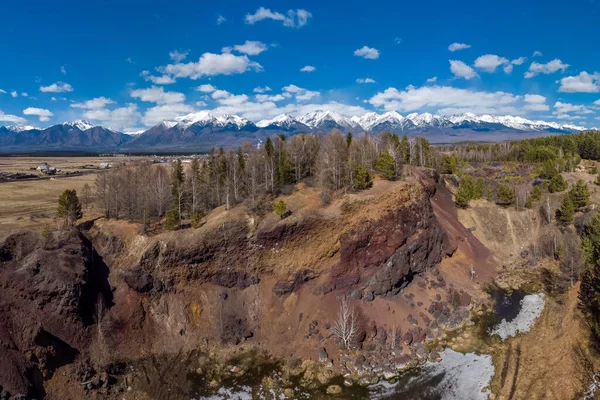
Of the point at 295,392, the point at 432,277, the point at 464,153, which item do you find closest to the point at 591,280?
the point at 432,277

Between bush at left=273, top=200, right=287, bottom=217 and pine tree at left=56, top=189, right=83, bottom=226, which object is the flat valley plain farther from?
bush at left=273, top=200, right=287, bottom=217

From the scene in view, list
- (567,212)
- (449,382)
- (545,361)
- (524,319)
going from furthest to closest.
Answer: (567,212) < (524,319) < (449,382) < (545,361)

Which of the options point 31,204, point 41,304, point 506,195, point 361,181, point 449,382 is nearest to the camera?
point 449,382

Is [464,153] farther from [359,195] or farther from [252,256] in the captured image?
[252,256]

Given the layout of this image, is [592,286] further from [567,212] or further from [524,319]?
[567,212]

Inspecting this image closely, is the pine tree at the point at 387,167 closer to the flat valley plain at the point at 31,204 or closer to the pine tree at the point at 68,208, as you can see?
the pine tree at the point at 68,208

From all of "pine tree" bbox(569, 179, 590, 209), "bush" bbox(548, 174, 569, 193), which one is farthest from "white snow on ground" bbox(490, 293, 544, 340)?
"bush" bbox(548, 174, 569, 193)

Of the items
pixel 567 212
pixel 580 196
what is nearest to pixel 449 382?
pixel 567 212
